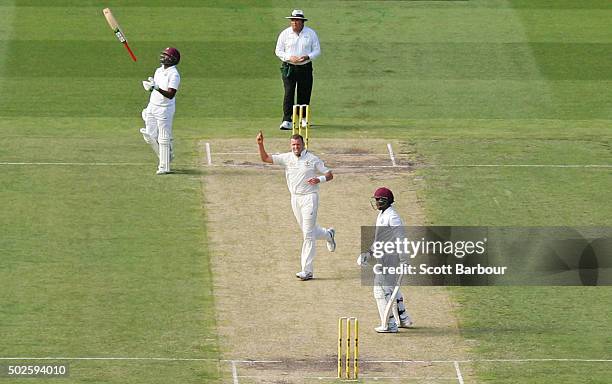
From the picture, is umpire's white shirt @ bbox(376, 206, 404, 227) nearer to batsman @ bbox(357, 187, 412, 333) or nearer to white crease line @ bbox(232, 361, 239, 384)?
batsman @ bbox(357, 187, 412, 333)

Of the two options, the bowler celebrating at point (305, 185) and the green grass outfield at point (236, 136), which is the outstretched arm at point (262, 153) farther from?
the green grass outfield at point (236, 136)

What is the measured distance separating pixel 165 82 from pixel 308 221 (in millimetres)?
6027

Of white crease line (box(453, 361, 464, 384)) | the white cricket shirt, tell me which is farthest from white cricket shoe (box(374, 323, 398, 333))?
the white cricket shirt

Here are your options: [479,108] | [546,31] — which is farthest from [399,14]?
[479,108]

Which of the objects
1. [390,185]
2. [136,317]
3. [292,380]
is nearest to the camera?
[292,380]

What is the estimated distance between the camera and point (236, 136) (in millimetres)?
37312

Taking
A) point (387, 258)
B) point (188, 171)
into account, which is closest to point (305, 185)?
point (387, 258)

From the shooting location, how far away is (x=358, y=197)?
110 feet

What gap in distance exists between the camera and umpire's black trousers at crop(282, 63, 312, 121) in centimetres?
3709

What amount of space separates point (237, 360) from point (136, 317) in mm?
2273

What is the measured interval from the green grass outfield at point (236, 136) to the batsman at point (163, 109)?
0.59 m

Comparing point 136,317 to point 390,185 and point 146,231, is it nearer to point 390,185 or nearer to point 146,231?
point 146,231

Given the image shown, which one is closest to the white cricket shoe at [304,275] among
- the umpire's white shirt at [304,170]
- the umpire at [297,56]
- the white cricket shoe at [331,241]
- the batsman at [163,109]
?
the white cricket shoe at [331,241]

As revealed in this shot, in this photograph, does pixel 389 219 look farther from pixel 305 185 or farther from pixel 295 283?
pixel 295 283
